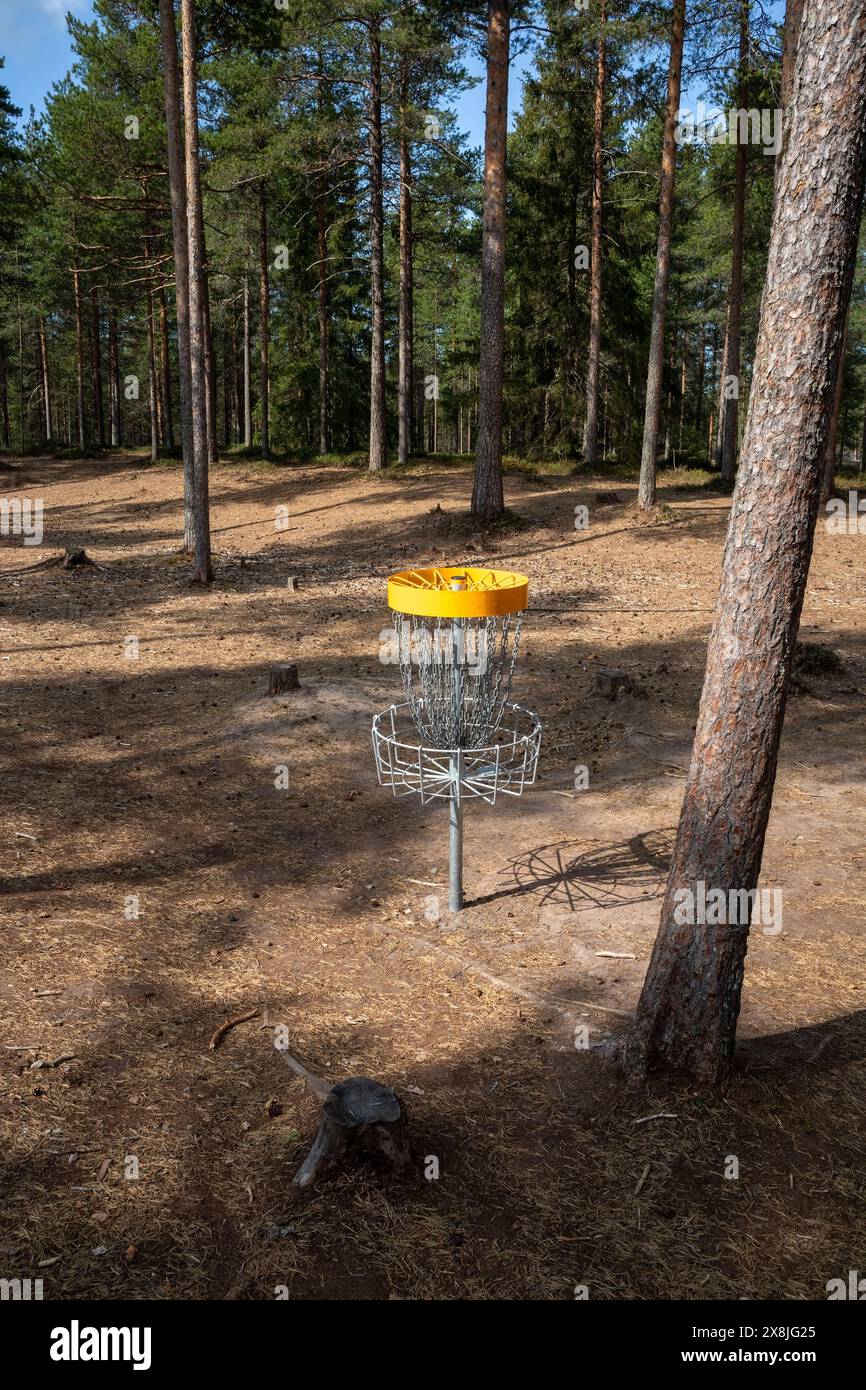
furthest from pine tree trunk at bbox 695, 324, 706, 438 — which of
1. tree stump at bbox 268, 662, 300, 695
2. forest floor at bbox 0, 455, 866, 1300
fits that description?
tree stump at bbox 268, 662, 300, 695

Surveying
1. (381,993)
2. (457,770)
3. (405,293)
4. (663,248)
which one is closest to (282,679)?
(457,770)

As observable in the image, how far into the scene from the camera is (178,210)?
16609 millimetres

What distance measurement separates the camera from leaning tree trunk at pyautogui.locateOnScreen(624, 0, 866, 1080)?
3816 millimetres

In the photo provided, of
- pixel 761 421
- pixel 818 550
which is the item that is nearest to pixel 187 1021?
pixel 761 421

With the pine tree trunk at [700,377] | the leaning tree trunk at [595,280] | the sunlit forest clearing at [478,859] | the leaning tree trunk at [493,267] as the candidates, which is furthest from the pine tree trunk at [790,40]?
the pine tree trunk at [700,377]

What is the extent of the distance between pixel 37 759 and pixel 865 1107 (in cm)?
769

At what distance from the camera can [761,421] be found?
162 inches

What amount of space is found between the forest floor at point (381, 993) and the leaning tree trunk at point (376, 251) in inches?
598

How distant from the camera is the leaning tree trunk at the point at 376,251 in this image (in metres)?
23.6

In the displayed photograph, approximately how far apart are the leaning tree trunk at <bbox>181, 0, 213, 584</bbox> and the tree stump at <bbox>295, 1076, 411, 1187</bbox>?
13.5 m

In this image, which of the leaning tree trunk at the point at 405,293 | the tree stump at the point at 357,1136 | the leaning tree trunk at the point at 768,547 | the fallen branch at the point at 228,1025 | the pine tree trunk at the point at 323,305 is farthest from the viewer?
the pine tree trunk at the point at 323,305

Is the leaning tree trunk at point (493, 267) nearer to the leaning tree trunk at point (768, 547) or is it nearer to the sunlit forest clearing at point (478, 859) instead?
the sunlit forest clearing at point (478, 859)

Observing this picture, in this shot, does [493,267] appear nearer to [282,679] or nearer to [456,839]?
[282,679]

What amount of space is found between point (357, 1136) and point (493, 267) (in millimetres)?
16566
